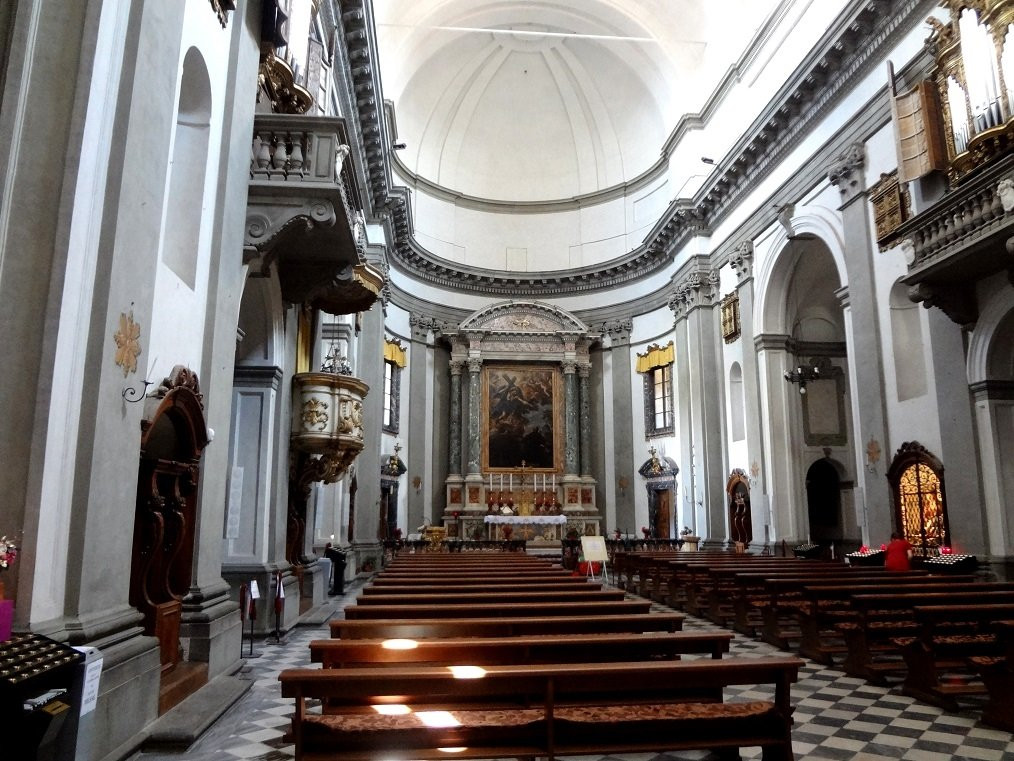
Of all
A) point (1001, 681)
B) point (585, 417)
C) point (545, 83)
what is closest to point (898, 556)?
point (1001, 681)

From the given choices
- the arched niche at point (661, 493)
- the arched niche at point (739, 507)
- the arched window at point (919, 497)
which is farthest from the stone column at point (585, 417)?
the arched window at point (919, 497)

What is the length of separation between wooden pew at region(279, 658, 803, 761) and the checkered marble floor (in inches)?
39.0

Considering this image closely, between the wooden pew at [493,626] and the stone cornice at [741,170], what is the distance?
11594mm

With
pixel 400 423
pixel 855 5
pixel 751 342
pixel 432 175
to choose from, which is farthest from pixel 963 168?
pixel 432 175

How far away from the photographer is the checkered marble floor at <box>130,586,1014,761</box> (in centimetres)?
474

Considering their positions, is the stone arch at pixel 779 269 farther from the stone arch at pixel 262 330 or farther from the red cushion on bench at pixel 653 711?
the red cushion on bench at pixel 653 711

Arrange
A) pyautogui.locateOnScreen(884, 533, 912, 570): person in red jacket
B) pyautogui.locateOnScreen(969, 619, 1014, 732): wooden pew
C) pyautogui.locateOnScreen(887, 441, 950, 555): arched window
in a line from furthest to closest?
pyautogui.locateOnScreen(887, 441, 950, 555): arched window < pyautogui.locateOnScreen(884, 533, 912, 570): person in red jacket < pyautogui.locateOnScreen(969, 619, 1014, 732): wooden pew

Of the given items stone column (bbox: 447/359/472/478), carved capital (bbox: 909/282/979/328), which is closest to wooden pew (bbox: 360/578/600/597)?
carved capital (bbox: 909/282/979/328)

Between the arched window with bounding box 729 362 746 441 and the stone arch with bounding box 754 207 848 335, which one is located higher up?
the stone arch with bounding box 754 207 848 335

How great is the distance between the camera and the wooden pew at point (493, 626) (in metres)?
5.06

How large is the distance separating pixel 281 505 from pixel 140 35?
6.13 m

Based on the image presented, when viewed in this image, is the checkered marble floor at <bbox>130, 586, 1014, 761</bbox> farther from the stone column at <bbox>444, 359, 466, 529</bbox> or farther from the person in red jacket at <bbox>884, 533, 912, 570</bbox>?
the stone column at <bbox>444, 359, 466, 529</bbox>

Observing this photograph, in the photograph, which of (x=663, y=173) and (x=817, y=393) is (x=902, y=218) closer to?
(x=817, y=393)

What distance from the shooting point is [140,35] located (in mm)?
4746
